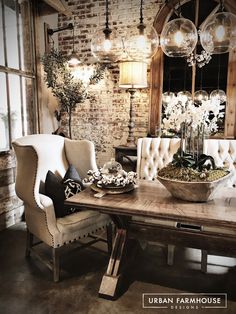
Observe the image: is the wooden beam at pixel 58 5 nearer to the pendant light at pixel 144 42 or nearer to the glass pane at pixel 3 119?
the glass pane at pixel 3 119

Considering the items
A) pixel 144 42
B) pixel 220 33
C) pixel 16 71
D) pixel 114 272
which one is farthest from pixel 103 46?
pixel 114 272

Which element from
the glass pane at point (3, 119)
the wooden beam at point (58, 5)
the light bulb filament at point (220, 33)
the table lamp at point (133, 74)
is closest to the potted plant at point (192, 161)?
the light bulb filament at point (220, 33)

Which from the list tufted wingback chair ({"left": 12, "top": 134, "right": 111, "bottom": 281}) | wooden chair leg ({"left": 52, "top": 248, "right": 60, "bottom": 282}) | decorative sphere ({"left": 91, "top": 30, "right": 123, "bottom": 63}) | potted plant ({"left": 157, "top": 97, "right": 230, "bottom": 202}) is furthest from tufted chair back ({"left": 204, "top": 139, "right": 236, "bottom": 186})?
wooden chair leg ({"left": 52, "top": 248, "right": 60, "bottom": 282})

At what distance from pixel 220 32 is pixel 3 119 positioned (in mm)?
2529

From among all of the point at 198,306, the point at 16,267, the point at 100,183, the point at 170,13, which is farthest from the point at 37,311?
the point at 170,13

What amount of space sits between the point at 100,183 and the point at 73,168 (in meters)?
0.76

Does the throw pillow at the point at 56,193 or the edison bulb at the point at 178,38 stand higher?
the edison bulb at the point at 178,38

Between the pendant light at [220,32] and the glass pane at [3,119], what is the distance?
2.30 m

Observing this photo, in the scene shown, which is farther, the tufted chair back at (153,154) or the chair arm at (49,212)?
the tufted chair back at (153,154)

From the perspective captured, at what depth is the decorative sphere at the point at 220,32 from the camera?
205cm

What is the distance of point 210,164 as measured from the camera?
77.3 inches

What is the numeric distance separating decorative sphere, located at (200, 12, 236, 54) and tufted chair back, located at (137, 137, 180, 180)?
3.46 ft

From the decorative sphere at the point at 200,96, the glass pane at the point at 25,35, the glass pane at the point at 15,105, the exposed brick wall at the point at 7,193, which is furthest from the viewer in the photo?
the decorative sphere at the point at 200,96

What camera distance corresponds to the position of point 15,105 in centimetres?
354
